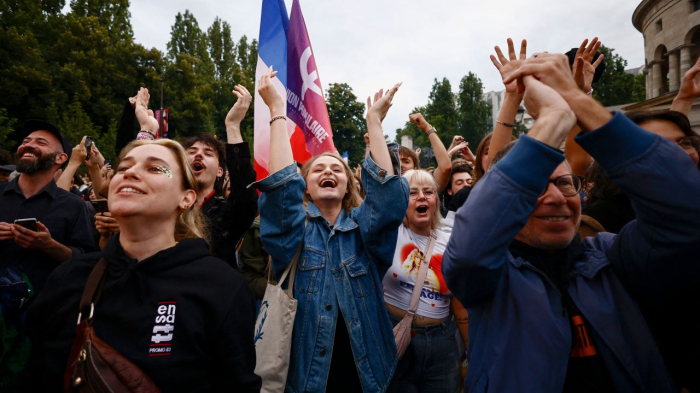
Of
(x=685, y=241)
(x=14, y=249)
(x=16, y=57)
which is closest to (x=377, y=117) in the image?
(x=685, y=241)

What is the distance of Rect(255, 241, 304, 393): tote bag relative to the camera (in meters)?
2.28

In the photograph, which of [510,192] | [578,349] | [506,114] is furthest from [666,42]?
[510,192]

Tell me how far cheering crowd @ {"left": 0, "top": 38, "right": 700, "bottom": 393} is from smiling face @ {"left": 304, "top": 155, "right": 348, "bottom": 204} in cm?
1

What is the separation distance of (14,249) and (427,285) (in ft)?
10.9

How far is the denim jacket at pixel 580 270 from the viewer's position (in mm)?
1229

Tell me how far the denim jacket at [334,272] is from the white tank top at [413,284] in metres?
0.49

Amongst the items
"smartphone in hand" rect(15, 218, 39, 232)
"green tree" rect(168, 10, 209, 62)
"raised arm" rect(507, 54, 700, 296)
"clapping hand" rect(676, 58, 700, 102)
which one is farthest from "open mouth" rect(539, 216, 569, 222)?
"green tree" rect(168, 10, 209, 62)

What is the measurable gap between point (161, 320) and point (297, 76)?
428cm

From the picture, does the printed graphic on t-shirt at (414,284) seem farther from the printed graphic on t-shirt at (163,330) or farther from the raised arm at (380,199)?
the printed graphic on t-shirt at (163,330)

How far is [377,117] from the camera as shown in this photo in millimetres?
2621

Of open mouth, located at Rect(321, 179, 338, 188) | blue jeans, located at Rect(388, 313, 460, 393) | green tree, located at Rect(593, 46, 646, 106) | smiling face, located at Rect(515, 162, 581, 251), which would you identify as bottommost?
blue jeans, located at Rect(388, 313, 460, 393)

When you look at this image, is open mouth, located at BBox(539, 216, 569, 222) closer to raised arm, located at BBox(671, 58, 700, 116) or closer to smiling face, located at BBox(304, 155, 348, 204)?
smiling face, located at BBox(304, 155, 348, 204)

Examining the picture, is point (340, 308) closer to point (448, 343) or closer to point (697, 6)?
point (448, 343)

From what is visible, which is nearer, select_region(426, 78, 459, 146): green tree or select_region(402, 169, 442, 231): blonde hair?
select_region(402, 169, 442, 231): blonde hair
